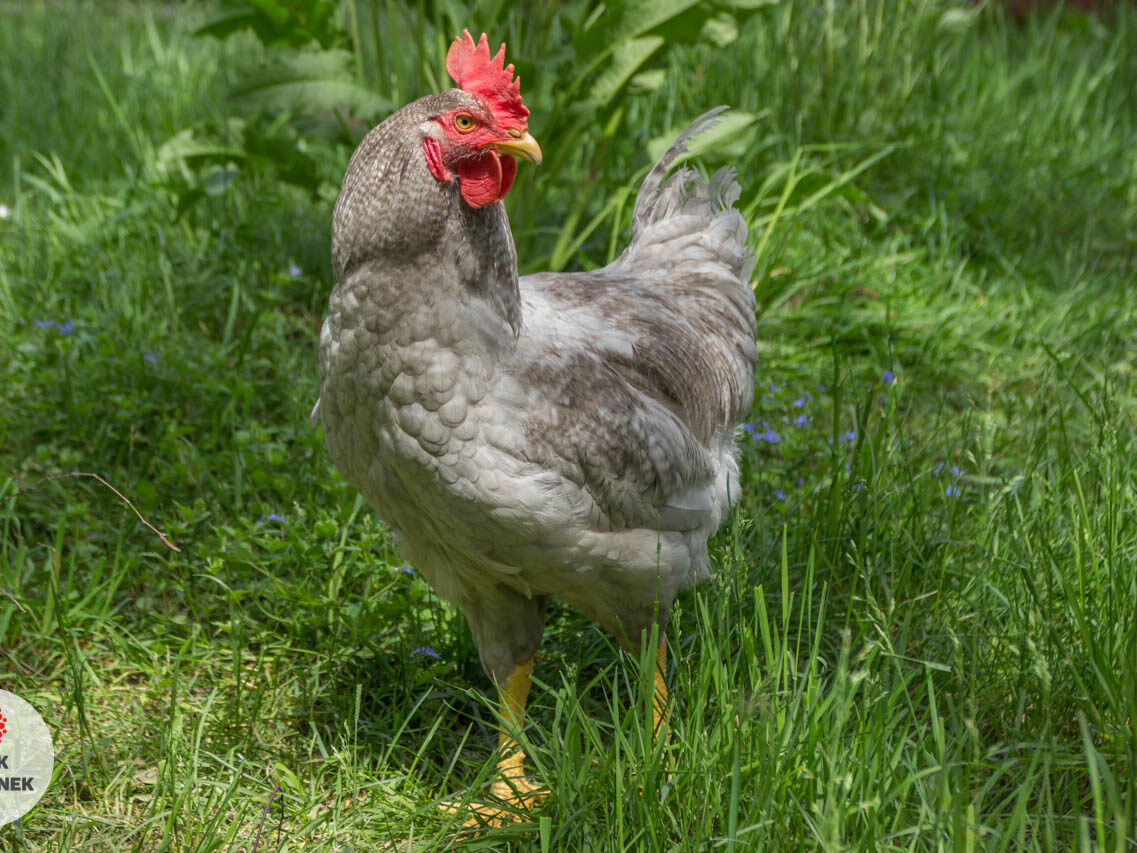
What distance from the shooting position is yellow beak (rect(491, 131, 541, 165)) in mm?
2340

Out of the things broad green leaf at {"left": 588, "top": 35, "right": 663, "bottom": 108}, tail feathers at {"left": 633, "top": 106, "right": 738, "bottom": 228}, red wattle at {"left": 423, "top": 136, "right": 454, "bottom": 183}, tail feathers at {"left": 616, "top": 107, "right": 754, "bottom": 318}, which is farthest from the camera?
broad green leaf at {"left": 588, "top": 35, "right": 663, "bottom": 108}

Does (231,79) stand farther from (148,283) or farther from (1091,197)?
(1091,197)

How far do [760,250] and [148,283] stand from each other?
8.10ft

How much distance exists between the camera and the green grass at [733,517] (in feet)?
7.60

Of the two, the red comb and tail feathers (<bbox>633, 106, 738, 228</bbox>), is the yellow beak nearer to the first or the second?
the red comb

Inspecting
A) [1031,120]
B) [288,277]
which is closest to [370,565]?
[288,277]

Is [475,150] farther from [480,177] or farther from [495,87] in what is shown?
[495,87]

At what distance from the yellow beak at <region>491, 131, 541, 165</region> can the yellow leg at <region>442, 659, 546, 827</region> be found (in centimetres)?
124

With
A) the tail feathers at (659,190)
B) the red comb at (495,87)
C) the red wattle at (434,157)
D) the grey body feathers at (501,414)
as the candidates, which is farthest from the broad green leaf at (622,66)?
the red wattle at (434,157)

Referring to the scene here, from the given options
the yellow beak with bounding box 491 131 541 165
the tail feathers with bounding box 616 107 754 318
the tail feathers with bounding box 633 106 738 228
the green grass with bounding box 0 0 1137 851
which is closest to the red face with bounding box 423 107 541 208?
the yellow beak with bounding box 491 131 541 165

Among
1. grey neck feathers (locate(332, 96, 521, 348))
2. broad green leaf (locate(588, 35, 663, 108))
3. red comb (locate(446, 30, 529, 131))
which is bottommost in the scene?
broad green leaf (locate(588, 35, 663, 108))

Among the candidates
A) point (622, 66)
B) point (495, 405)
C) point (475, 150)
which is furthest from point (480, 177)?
point (622, 66)

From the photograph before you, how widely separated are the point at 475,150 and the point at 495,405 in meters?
0.53

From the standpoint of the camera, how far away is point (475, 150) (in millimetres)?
2318
